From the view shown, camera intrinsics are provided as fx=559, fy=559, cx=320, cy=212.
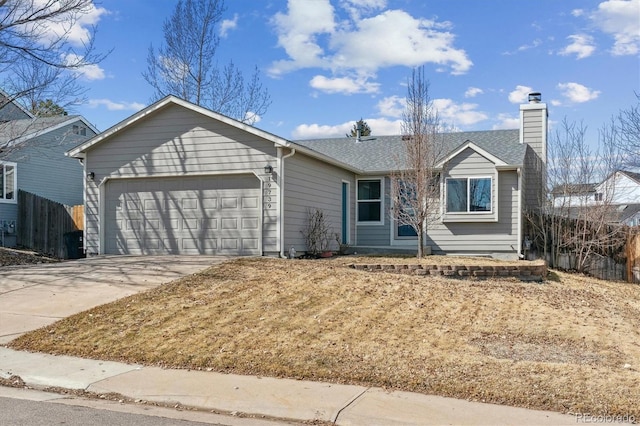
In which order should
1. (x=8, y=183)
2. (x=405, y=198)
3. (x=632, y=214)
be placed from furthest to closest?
(x=632, y=214) < (x=8, y=183) < (x=405, y=198)

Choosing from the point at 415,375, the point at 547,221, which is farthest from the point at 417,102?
the point at 415,375

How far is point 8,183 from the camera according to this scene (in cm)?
2236

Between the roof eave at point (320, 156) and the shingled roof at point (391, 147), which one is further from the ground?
the shingled roof at point (391, 147)

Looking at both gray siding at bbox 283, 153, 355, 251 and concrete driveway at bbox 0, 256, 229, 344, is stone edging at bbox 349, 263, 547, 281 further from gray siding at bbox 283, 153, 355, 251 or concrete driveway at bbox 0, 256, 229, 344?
concrete driveway at bbox 0, 256, 229, 344

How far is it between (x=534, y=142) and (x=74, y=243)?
55.1 ft

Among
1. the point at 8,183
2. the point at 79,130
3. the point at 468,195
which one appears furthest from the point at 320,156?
the point at 79,130

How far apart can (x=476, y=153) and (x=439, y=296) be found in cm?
880

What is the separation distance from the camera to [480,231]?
18.1m

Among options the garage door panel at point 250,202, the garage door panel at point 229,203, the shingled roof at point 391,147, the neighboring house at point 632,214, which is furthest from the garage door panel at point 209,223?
the neighboring house at point 632,214

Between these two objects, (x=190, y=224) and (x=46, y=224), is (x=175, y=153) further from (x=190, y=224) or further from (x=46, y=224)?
(x=46, y=224)

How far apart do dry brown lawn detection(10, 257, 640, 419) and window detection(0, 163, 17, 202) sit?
14.2 metres

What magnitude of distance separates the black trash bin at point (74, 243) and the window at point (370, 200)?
10007 millimetres

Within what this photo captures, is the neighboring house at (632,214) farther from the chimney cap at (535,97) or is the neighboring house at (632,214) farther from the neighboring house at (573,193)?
the neighboring house at (573,193)

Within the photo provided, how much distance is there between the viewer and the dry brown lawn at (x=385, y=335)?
20.0 feet
